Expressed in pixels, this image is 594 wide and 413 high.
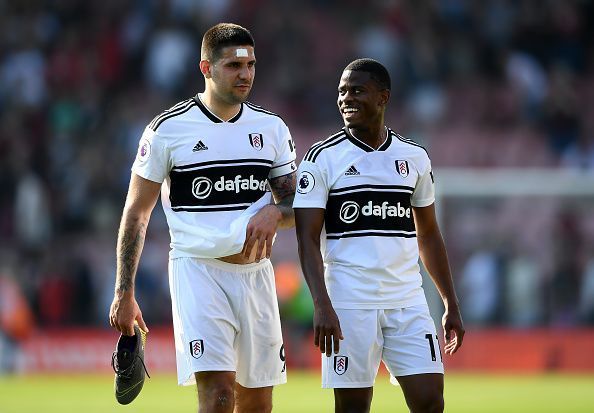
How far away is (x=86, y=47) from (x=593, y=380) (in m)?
10.4

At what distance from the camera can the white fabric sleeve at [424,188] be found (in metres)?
7.73

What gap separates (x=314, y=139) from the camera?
67.9 ft

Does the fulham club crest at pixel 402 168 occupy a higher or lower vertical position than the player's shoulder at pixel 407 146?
lower

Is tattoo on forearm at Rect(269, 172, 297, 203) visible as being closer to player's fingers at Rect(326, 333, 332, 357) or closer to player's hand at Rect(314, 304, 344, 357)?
player's hand at Rect(314, 304, 344, 357)

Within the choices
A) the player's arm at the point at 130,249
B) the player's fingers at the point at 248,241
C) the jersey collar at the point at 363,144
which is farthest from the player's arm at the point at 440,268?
the player's arm at the point at 130,249

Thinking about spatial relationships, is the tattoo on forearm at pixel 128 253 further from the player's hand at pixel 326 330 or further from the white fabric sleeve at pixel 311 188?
the player's hand at pixel 326 330

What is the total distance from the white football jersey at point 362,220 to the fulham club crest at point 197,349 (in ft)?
2.54

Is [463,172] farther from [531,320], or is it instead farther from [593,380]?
[593,380]

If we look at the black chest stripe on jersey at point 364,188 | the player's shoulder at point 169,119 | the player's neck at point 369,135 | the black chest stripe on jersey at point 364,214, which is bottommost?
the black chest stripe on jersey at point 364,214

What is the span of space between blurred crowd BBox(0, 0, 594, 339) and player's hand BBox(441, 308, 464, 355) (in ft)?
33.0

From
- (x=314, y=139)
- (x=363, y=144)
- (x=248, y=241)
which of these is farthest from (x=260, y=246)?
(x=314, y=139)

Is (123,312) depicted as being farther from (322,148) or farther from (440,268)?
(440,268)

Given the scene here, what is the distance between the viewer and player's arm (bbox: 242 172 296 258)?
7486 millimetres

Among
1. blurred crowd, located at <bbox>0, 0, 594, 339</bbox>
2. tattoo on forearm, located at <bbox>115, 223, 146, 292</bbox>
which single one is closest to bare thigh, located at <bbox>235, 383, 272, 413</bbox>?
tattoo on forearm, located at <bbox>115, 223, 146, 292</bbox>
